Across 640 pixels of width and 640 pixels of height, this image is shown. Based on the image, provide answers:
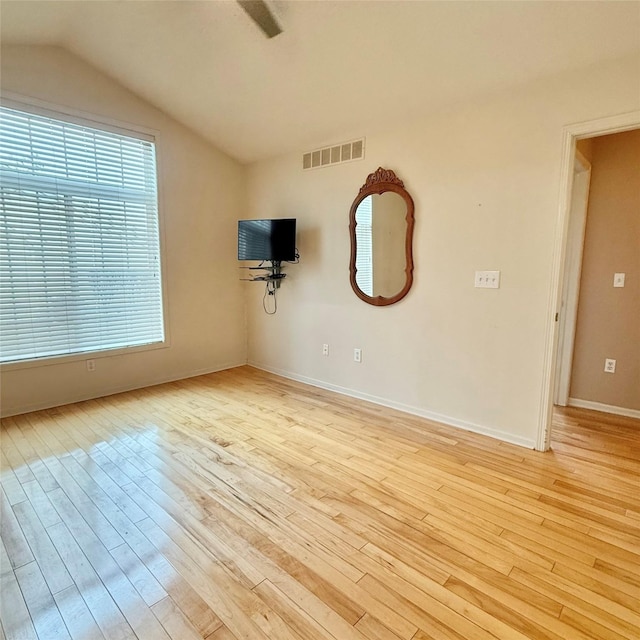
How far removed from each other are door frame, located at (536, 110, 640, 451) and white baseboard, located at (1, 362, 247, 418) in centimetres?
341

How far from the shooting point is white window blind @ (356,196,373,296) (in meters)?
3.32

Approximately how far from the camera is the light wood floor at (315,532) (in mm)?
1338

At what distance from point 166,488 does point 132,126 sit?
10.9 feet

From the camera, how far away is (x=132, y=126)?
3551 millimetres

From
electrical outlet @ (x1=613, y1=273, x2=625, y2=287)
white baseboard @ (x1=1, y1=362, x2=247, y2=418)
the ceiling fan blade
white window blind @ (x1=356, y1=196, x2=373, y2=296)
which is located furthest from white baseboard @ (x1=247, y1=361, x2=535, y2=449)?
the ceiling fan blade

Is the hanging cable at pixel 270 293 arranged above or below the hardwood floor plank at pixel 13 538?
above

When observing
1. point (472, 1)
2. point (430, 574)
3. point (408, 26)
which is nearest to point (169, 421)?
point (430, 574)

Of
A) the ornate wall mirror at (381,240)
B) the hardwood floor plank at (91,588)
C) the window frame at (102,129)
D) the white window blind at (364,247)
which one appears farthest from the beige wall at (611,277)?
the window frame at (102,129)

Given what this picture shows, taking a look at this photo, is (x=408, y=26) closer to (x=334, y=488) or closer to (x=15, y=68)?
(x=334, y=488)

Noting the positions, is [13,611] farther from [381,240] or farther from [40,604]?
[381,240]

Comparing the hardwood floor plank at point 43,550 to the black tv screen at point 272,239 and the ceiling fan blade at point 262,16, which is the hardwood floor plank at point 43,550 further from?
the ceiling fan blade at point 262,16

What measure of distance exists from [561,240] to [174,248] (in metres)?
3.54

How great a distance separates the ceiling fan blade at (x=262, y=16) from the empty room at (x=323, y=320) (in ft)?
0.05

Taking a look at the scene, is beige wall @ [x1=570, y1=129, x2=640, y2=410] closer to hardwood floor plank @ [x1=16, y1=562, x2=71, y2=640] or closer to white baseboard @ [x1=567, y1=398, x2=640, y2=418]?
white baseboard @ [x1=567, y1=398, x2=640, y2=418]
